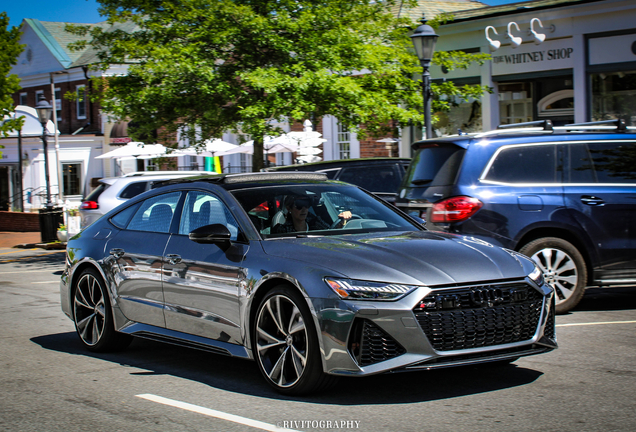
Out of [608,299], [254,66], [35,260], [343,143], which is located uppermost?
[254,66]

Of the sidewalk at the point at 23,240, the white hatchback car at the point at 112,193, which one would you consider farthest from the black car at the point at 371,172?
the sidewalk at the point at 23,240

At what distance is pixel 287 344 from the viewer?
17.3 feet

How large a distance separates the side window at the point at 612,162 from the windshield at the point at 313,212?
3223 millimetres

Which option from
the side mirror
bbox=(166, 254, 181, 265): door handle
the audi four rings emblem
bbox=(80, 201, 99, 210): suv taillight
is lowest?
the audi four rings emblem

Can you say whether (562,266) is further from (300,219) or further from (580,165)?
(300,219)

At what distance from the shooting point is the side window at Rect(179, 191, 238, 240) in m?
6.20

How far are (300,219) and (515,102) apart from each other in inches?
612

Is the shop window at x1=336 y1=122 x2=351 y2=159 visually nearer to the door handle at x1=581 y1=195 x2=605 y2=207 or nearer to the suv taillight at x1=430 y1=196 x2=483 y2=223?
the suv taillight at x1=430 y1=196 x2=483 y2=223

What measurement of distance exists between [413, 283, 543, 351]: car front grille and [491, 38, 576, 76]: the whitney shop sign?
1496 centimetres

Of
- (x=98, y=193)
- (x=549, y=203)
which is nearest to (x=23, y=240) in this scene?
(x=98, y=193)

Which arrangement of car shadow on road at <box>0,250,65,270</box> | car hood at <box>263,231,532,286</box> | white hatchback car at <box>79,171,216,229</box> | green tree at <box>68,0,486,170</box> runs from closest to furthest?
car hood at <box>263,231,532,286</box>
white hatchback car at <box>79,171,216,229</box>
green tree at <box>68,0,486,170</box>
car shadow on road at <box>0,250,65,270</box>

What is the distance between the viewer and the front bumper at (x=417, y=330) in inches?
190

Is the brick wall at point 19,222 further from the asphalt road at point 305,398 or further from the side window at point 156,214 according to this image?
the side window at point 156,214

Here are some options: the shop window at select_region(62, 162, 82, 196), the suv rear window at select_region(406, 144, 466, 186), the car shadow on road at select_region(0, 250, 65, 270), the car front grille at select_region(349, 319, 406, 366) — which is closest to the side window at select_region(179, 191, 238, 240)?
the car front grille at select_region(349, 319, 406, 366)
